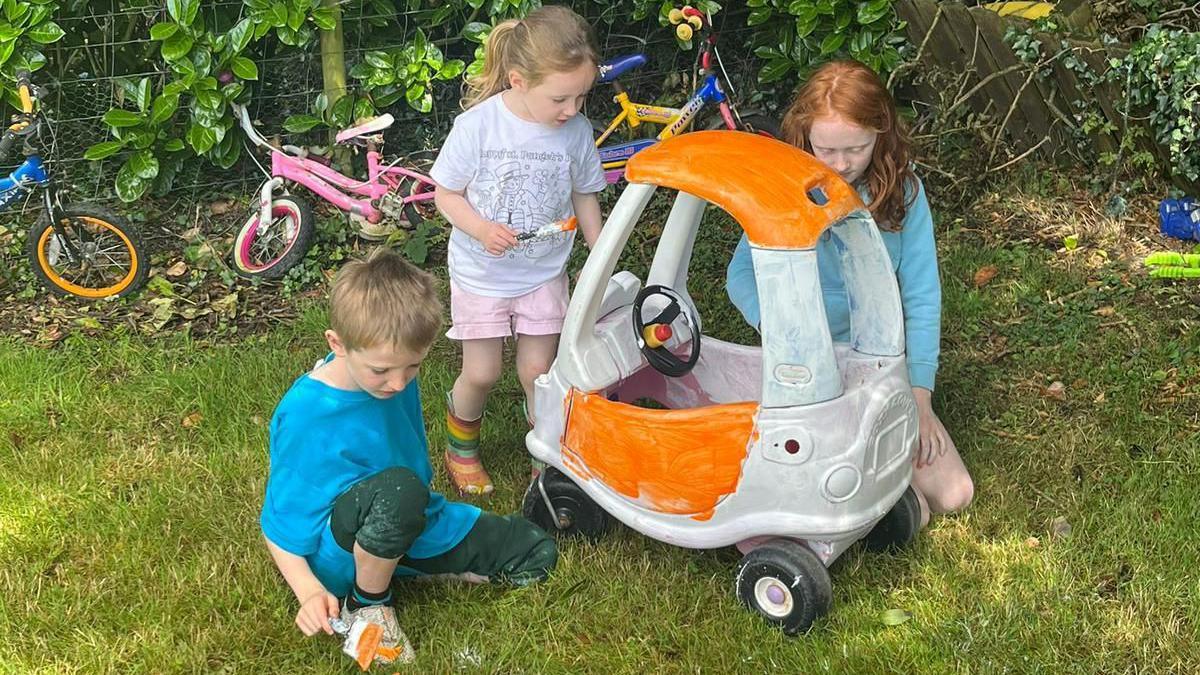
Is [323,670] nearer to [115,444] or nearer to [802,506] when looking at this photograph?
[802,506]

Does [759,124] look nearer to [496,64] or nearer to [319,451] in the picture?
[496,64]

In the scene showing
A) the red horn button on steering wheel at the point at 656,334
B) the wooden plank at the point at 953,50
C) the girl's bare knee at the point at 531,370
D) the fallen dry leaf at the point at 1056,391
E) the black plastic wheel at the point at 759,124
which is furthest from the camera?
the black plastic wheel at the point at 759,124

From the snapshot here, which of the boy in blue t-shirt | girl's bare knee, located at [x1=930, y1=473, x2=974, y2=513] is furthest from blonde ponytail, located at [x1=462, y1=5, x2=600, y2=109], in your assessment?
girl's bare knee, located at [x1=930, y1=473, x2=974, y2=513]

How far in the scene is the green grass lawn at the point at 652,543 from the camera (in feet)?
8.70

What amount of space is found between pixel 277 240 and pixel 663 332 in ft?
8.01

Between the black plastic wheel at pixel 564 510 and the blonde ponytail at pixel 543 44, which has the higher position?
the blonde ponytail at pixel 543 44

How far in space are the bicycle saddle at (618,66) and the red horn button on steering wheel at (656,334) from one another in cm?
239

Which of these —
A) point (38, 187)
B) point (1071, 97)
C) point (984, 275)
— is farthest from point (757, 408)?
point (38, 187)

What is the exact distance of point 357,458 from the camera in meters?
2.61

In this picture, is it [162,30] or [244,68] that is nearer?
[162,30]

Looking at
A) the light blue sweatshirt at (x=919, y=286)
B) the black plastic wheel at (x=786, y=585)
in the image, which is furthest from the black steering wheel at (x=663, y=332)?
the black plastic wheel at (x=786, y=585)

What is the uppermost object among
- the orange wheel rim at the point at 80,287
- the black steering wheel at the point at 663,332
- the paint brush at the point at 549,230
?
the paint brush at the point at 549,230

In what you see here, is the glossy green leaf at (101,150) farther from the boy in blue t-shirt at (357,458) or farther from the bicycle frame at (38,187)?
the boy in blue t-shirt at (357,458)

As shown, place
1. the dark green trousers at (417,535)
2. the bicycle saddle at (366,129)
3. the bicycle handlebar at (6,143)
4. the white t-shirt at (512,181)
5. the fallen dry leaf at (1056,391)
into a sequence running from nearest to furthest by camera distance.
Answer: the dark green trousers at (417,535) < the white t-shirt at (512,181) < the fallen dry leaf at (1056,391) < the bicycle handlebar at (6,143) < the bicycle saddle at (366,129)
